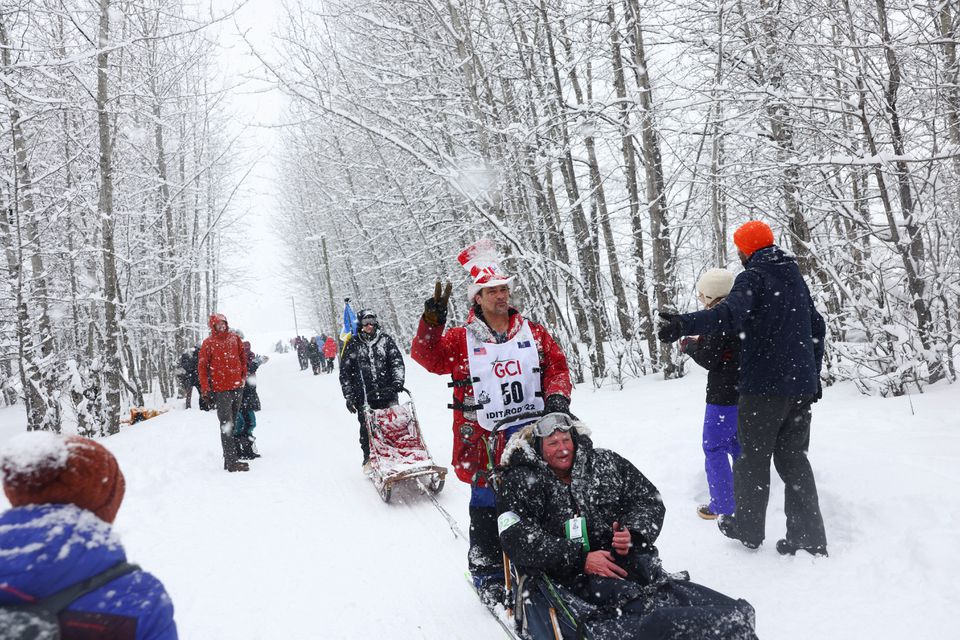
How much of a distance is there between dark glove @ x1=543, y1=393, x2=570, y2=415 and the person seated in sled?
0.16ft

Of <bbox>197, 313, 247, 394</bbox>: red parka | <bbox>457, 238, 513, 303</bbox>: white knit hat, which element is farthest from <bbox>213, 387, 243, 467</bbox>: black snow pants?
<bbox>457, 238, 513, 303</bbox>: white knit hat

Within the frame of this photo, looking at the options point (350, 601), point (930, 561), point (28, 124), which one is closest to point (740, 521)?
point (930, 561)

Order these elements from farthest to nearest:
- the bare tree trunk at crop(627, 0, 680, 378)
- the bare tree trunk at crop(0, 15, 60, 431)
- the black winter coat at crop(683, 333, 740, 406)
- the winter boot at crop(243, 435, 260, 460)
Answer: the bare tree trunk at crop(0, 15, 60, 431), the winter boot at crop(243, 435, 260, 460), the bare tree trunk at crop(627, 0, 680, 378), the black winter coat at crop(683, 333, 740, 406)

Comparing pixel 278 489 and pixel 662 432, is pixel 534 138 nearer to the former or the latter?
pixel 662 432

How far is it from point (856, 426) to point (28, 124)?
15.0 m

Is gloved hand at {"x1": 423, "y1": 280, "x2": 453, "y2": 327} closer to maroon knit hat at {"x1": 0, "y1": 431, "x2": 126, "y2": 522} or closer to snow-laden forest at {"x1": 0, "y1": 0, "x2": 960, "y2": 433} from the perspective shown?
maroon knit hat at {"x1": 0, "y1": 431, "x2": 126, "y2": 522}

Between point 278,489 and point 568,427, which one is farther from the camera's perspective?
point 278,489

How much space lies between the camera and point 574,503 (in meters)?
2.93

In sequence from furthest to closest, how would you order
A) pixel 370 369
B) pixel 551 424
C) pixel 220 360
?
1. pixel 220 360
2. pixel 370 369
3. pixel 551 424

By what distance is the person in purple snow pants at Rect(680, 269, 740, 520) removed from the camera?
391cm

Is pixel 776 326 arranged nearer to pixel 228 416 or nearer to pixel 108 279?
pixel 228 416

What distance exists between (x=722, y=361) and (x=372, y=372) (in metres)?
4.07

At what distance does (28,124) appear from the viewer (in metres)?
12.1

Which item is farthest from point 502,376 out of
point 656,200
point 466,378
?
point 656,200
